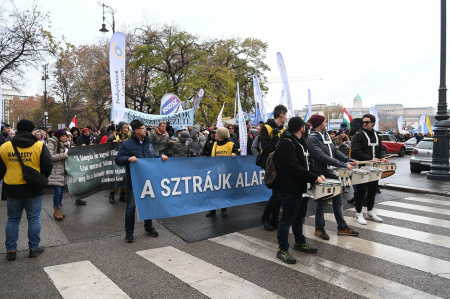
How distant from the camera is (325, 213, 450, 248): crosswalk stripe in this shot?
5395mm

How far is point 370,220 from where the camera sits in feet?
21.9

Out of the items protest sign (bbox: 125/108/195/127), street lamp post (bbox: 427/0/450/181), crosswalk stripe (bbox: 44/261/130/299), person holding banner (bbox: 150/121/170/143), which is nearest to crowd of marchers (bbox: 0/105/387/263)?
crosswalk stripe (bbox: 44/261/130/299)

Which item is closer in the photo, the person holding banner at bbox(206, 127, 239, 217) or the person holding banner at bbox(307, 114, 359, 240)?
the person holding banner at bbox(307, 114, 359, 240)

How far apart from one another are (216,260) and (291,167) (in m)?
1.60

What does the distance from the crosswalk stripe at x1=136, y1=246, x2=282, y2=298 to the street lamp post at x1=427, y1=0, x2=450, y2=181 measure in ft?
35.8

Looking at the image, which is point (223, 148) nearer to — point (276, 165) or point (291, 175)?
point (276, 165)

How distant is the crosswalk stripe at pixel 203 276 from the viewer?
359cm

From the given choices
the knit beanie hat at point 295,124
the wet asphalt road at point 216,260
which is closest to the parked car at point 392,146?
the wet asphalt road at point 216,260

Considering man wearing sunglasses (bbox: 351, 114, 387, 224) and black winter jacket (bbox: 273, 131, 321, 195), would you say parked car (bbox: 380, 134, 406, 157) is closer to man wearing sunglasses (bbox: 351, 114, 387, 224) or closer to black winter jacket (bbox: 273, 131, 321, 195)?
man wearing sunglasses (bbox: 351, 114, 387, 224)

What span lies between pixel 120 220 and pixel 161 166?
1.70 meters

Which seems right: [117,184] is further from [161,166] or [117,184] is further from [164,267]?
[164,267]

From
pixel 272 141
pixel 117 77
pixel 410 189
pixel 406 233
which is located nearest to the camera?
pixel 272 141

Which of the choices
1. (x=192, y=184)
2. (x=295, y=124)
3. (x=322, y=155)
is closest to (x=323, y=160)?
(x=322, y=155)

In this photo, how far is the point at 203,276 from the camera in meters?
4.03
